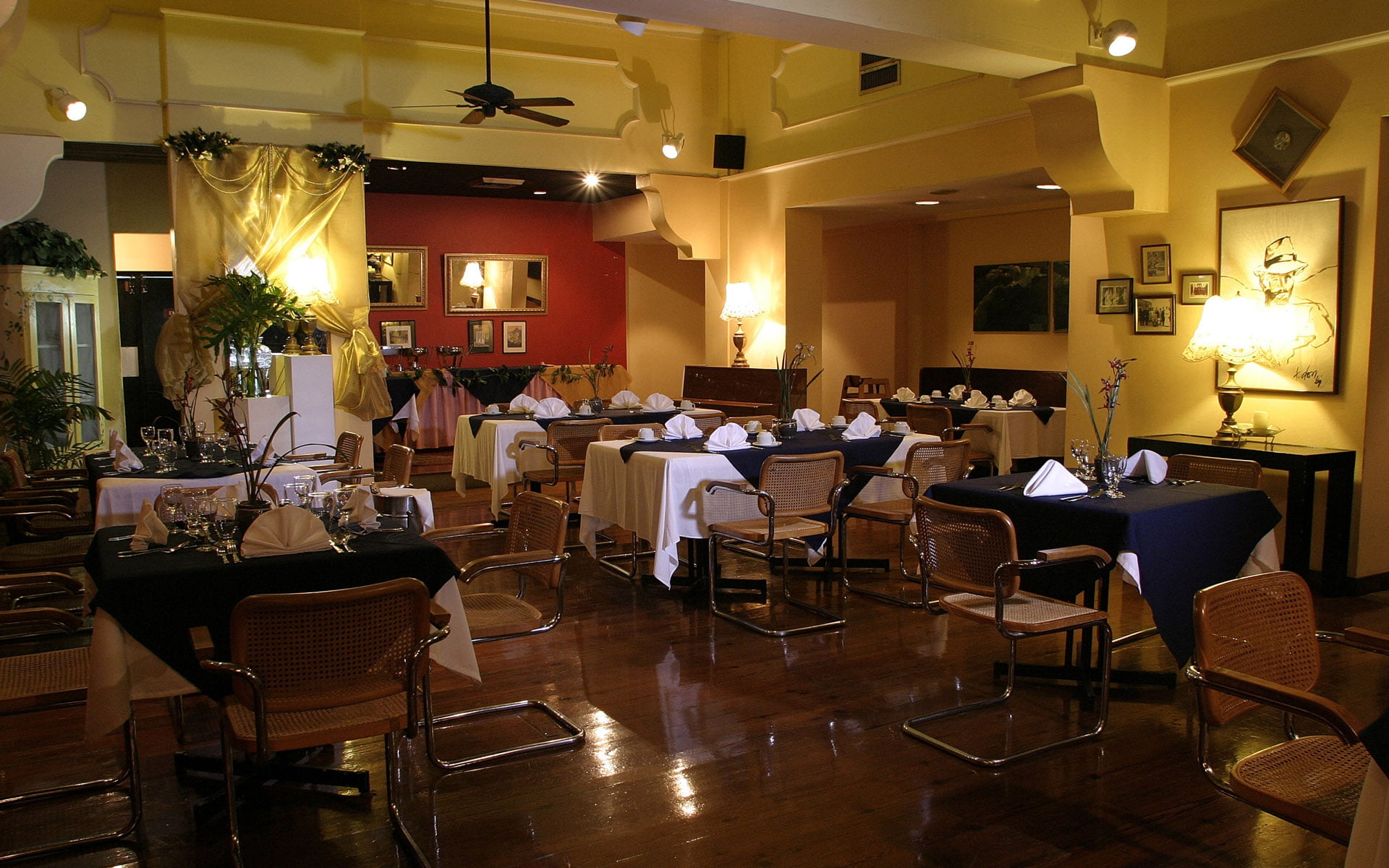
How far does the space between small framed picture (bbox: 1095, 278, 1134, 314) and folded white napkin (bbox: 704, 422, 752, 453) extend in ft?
9.97

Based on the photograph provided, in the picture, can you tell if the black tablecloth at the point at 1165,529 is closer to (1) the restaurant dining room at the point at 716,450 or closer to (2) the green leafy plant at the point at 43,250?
(1) the restaurant dining room at the point at 716,450

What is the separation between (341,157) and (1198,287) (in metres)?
7.19

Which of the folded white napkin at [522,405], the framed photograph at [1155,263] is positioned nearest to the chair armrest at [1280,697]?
the framed photograph at [1155,263]

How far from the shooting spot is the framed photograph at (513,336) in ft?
45.8

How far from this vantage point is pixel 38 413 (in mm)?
8047

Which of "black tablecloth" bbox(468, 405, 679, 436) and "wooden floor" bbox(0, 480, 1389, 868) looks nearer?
"wooden floor" bbox(0, 480, 1389, 868)

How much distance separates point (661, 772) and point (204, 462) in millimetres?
3403

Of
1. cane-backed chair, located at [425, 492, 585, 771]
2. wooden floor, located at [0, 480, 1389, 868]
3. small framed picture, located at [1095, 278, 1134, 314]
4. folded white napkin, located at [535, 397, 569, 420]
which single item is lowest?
wooden floor, located at [0, 480, 1389, 868]

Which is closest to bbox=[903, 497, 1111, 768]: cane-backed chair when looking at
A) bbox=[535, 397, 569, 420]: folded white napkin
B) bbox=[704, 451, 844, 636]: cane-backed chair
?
bbox=[704, 451, 844, 636]: cane-backed chair

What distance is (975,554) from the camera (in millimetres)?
3703

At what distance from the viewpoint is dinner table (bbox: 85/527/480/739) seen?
2811mm

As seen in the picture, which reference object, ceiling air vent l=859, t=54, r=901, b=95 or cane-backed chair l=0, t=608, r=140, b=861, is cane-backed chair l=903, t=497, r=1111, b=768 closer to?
cane-backed chair l=0, t=608, r=140, b=861

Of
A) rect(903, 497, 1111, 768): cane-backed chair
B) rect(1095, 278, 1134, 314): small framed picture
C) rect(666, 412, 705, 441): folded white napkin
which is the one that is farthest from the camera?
rect(1095, 278, 1134, 314): small framed picture

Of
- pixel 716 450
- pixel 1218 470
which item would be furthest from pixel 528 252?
pixel 1218 470
